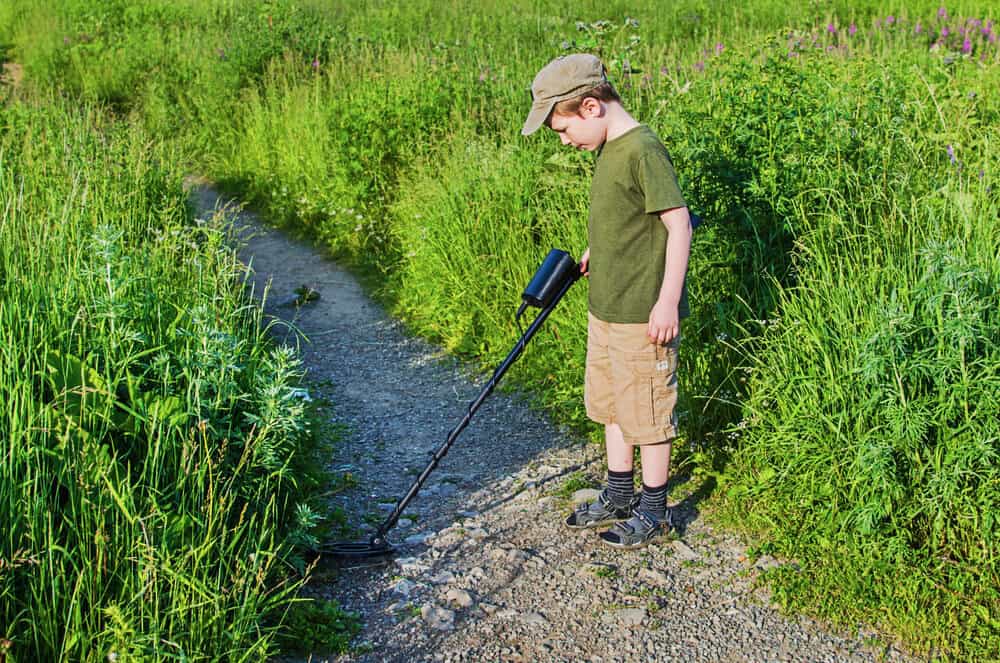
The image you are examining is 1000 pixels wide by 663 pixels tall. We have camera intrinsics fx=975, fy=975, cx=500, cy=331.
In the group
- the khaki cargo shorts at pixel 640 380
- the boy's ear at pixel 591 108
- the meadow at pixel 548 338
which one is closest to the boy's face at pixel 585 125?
the boy's ear at pixel 591 108

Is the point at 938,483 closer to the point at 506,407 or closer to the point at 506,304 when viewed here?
the point at 506,407

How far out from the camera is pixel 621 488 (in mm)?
4000

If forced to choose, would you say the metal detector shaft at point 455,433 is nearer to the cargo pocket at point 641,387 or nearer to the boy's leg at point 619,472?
the cargo pocket at point 641,387

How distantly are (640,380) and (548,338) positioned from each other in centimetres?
173

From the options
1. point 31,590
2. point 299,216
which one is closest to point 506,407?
point 31,590

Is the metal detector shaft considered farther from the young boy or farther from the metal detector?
the young boy

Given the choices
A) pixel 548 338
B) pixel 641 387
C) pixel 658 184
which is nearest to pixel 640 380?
pixel 641 387

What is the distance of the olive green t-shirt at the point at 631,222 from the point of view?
11.1 ft

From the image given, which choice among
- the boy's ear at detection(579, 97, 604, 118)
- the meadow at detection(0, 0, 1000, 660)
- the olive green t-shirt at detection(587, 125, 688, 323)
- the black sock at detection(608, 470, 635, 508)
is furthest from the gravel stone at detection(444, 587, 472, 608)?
the boy's ear at detection(579, 97, 604, 118)

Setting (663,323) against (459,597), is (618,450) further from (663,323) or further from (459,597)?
(459,597)

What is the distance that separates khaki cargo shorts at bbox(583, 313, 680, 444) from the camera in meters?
3.64

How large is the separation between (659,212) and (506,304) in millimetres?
2585

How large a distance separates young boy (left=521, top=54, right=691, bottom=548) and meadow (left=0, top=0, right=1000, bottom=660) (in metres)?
0.46

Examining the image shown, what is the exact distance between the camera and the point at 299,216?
8.70 metres
